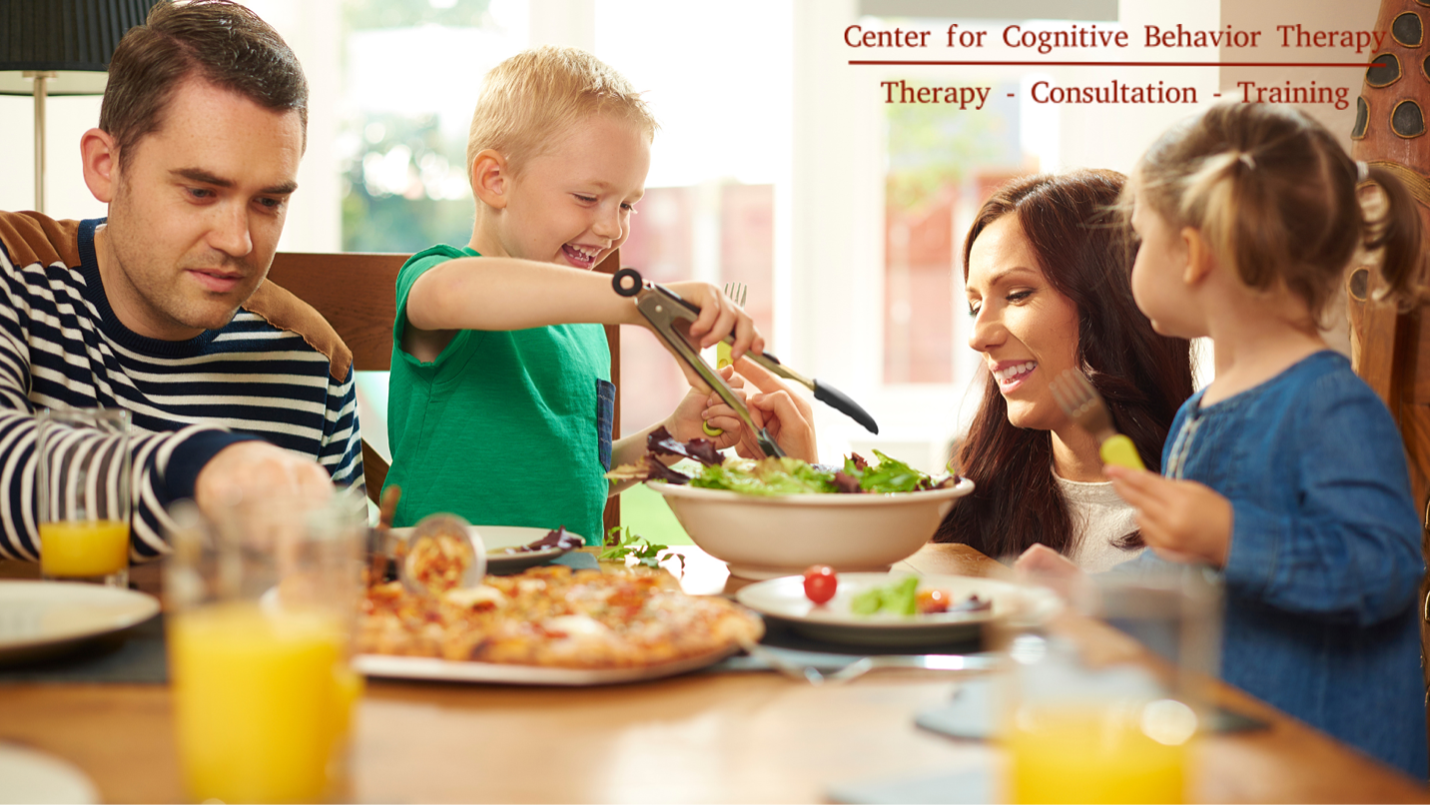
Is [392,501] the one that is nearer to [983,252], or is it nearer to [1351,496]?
[1351,496]

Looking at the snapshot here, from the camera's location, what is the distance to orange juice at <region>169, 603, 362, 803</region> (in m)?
0.51

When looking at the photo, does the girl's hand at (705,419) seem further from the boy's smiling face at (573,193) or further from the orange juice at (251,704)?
the orange juice at (251,704)

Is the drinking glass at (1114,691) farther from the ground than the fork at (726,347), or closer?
closer

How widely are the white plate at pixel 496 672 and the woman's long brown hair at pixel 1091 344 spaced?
1.14 m

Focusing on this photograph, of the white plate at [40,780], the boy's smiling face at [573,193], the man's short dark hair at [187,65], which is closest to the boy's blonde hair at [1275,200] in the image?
the boy's smiling face at [573,193]

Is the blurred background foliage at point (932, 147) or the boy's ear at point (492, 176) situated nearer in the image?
the boy's ear at point (492, 176)

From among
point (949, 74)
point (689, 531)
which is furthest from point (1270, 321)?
point (949, 74)

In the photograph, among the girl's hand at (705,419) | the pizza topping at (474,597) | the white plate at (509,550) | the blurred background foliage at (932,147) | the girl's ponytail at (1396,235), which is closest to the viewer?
the pizza topping at (474,597)

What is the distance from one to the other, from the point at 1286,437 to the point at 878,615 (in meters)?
0.46

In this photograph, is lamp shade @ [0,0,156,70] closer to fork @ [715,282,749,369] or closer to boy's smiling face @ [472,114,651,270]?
boy's smiling face @ [472,114,651,270]

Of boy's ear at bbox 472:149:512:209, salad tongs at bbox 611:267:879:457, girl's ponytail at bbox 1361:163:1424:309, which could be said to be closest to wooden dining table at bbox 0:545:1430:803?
salad tongs at bbox 611:267:879:457

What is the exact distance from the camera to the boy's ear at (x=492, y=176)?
1708mm

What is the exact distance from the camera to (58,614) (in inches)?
32.3

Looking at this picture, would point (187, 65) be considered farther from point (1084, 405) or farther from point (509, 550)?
point (1084, 405)
